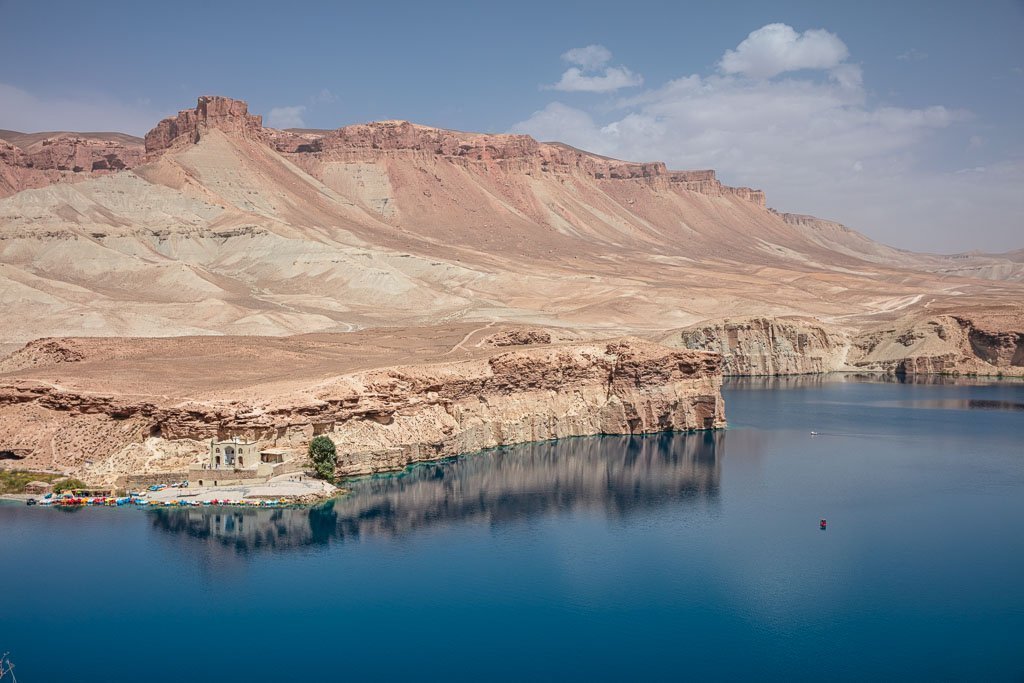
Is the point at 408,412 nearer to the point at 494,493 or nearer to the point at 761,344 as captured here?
the point at 494,493

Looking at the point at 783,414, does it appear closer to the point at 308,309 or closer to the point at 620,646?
the point at 620,646

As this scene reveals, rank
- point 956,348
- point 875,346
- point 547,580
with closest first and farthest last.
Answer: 1. point 547,580
2. point 956,348
3. point 875,346

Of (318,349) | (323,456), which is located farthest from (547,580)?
(318,349)

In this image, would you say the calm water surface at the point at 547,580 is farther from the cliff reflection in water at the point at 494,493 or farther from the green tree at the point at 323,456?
the green tree at the point at 323,456

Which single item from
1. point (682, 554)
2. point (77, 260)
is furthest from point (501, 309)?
point (682, 554)

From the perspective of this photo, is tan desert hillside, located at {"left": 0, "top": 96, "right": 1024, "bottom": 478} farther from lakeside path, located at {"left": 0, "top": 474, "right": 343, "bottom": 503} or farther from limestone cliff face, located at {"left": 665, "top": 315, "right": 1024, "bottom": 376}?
lakeside path, located at {"left": 0, "top": 474, "right": 343, "bottom": 503}

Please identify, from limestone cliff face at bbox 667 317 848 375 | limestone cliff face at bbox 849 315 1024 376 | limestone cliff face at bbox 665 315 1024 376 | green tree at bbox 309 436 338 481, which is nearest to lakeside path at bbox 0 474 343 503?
green tree at bbox 309 436 338 481
